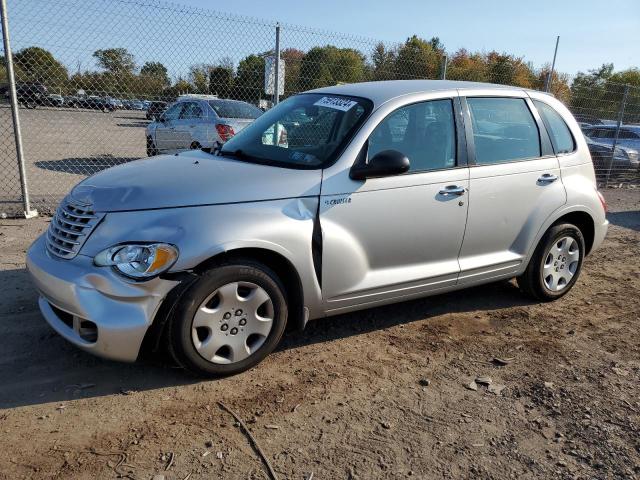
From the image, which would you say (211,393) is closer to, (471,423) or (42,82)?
(471,423)

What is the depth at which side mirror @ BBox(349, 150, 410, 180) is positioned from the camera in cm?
349

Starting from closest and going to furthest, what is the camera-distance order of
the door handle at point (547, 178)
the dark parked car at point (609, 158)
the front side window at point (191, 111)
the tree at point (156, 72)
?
the door handle at point (547, 178)
the tree at point (156, 72)
the front side window at point (191, 111)
the dark parked car at point (609, 158)

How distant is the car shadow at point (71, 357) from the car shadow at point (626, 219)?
202 inches

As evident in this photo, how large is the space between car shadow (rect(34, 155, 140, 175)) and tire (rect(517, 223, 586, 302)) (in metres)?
8.46

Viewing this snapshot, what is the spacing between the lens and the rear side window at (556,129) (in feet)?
15.4

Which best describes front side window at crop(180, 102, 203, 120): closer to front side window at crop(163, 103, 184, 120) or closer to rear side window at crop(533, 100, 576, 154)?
front side window at crop(163, 103, 184, 120)

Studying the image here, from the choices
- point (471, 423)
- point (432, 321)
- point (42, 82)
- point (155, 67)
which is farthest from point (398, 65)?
point (471, 423)

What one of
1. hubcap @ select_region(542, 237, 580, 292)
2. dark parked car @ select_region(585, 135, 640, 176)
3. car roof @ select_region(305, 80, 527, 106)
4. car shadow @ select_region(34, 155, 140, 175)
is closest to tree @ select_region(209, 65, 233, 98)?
car shadow @ select_region(34, 155, 140, 175)

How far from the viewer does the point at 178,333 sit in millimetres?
3051

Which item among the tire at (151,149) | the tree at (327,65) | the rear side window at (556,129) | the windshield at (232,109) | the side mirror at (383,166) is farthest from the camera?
the tire at (151,149)

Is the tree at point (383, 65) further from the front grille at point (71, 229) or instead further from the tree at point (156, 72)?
the front grille at point (71, 229)

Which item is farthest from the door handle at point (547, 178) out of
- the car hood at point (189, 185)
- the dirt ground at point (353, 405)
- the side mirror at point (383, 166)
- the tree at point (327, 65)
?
the tree at point (327, 65)

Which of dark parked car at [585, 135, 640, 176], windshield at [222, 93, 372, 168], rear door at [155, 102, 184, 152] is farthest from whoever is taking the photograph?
dark parked car at [585, 135, 640, 176]

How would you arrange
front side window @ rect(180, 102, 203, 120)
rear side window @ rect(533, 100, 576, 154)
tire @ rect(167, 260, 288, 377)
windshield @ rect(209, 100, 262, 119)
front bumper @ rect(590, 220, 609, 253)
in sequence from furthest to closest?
1. front side window @ rect(180, 102, 203, 120)
2. windshield @ rect(209, 100, 262, 119)
3. front bumper @ rect(590, 220, 609, 253)
4. rear side window @ rect(533, 100, 576, 154)
5. tire @ rect(167, 260, 288, 377)
